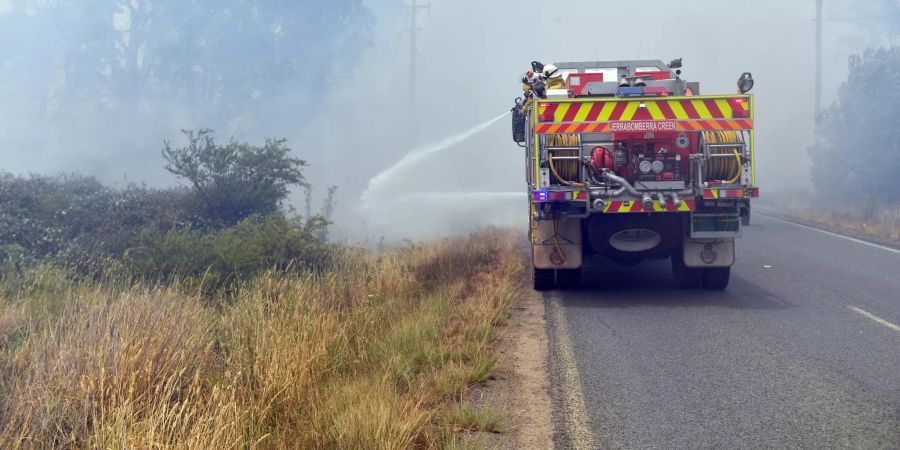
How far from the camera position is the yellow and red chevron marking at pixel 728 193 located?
29.7 ft

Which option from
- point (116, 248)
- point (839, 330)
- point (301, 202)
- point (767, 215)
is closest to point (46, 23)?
point (301, 202)

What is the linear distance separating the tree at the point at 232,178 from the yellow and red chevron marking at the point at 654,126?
8.49m

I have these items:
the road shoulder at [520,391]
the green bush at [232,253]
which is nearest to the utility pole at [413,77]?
the green bush at [232,253]

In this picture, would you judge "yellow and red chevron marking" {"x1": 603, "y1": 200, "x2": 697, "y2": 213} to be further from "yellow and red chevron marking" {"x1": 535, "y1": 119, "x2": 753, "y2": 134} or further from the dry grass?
the dry grass

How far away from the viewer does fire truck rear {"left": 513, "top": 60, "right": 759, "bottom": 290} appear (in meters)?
9.24

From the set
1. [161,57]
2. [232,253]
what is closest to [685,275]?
[232,253]

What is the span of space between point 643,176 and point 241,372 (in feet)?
19.9

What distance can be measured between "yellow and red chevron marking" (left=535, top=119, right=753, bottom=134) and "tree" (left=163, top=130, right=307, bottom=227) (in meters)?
8.49

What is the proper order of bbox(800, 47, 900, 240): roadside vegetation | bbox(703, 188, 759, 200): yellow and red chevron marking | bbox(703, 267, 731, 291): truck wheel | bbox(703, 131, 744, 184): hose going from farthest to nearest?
bbox(800, 47, 900, 240): roadside vegetation
bbox(703, 267, 731, 291): truck wheel
bbox(703, 131, 744, 184): hose
bbox(703, 188, 759, 200): yellow and red chevron marking

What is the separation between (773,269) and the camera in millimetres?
12141

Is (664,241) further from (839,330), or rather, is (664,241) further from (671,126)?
(839,330)

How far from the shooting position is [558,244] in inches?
388

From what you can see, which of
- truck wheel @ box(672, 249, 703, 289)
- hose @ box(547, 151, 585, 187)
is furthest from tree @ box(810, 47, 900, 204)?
hose @ box(547, 151, 585, 187)

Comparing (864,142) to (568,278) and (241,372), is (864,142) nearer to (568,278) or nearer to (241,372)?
(568,278)
